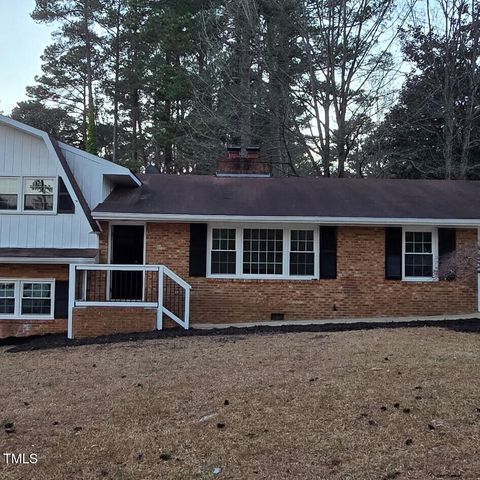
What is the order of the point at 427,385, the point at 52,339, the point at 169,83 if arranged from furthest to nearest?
the point at 169,83, the point at 52,339, the point at 427,385

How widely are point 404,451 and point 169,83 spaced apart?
24.5m

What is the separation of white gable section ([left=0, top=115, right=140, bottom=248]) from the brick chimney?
3617mm

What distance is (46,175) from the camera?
12.4m

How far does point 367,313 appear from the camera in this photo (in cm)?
1242

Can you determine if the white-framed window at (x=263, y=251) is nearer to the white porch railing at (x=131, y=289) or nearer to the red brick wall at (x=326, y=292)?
the red brick wall at (x=326, y=292)

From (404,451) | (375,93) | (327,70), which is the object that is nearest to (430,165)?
(375,93)

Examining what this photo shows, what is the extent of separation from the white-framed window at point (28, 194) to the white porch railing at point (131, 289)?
6.33 feet

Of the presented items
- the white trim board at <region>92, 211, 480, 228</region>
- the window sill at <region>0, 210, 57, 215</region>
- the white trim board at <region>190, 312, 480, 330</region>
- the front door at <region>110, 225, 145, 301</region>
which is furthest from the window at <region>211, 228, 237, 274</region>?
the window sill at <region>0, 210, 57, 215</region>

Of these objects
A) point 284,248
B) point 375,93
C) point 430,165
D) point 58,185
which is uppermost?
point 375,93

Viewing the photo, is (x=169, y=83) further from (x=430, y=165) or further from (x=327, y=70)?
(x=430, y=165)

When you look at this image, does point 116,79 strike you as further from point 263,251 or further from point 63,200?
point 263,251

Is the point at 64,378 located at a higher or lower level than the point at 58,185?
lower

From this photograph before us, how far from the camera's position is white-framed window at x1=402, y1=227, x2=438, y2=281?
41.2 feet

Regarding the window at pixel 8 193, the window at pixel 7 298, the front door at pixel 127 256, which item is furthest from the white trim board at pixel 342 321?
the window at pixel 8 193
